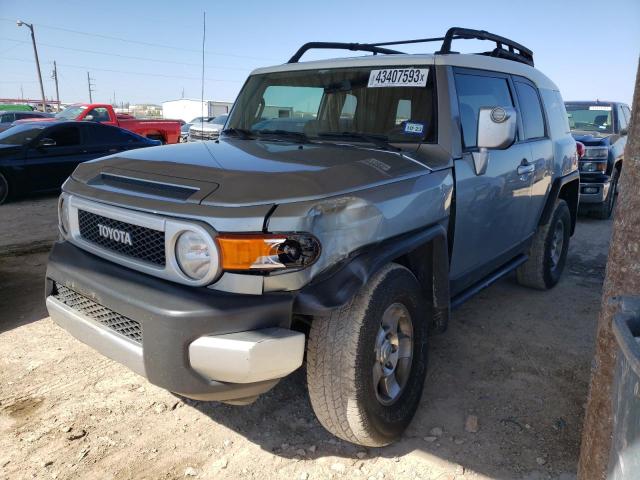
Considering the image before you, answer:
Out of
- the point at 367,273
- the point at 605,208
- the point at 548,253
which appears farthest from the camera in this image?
the point at 605,208

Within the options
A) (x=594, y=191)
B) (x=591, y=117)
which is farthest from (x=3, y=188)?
(x=591, y=117)

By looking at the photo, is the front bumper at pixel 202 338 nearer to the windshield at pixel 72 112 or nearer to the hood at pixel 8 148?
the hood at pixel 8 148

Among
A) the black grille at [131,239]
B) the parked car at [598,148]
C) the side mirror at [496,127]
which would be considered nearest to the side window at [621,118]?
the parked car at [598,148]

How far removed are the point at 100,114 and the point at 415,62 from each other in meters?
13.1

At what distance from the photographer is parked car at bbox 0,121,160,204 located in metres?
8.20

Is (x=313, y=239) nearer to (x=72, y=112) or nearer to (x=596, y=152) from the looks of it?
(x=596, y=152)

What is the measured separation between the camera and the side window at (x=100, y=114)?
45.6 feet

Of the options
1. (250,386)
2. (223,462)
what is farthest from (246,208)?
(223,462)

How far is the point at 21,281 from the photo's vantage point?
4711 millimetres

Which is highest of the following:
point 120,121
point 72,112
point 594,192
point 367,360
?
point 367,360

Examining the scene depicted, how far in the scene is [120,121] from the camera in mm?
14594

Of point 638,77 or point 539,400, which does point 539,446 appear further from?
point 638,77

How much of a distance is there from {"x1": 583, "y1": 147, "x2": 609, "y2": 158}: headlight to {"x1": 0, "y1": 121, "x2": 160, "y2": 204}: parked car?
A: 8.12m

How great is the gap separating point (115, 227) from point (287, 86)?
70.0 inches
